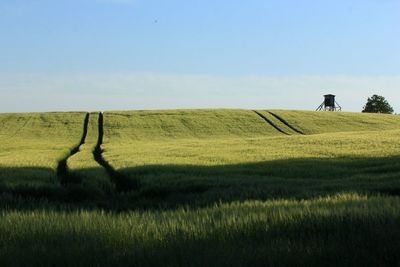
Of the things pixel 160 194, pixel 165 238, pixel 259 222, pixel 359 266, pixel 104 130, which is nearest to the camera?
pixel 359 266

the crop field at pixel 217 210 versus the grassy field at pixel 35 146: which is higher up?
the crop field at pixel 217 210

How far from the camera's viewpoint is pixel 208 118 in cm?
7662

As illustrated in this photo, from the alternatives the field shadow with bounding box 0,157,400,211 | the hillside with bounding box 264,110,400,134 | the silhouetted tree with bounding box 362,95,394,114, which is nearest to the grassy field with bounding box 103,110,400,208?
the field shadow with bounding box 0,157,400,211

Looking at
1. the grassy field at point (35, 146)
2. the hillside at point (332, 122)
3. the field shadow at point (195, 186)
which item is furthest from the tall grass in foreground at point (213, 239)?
the hillside at point (332, 122)

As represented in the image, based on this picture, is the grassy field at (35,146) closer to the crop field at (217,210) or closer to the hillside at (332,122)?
the crop field at (217,210)

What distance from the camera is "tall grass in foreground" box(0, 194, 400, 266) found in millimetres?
5934

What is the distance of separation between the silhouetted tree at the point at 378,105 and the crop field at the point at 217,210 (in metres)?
113

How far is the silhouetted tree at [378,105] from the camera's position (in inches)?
5865

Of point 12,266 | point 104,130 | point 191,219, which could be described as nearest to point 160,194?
point 191,219

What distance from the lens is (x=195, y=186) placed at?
18406 millimetres

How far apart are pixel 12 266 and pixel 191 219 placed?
3.13m

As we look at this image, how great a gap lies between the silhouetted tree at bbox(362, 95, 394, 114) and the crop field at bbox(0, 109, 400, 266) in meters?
113

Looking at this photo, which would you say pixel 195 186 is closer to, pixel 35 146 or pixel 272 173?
pixel 272 173

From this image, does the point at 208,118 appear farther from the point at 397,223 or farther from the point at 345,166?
the point at 397,223
